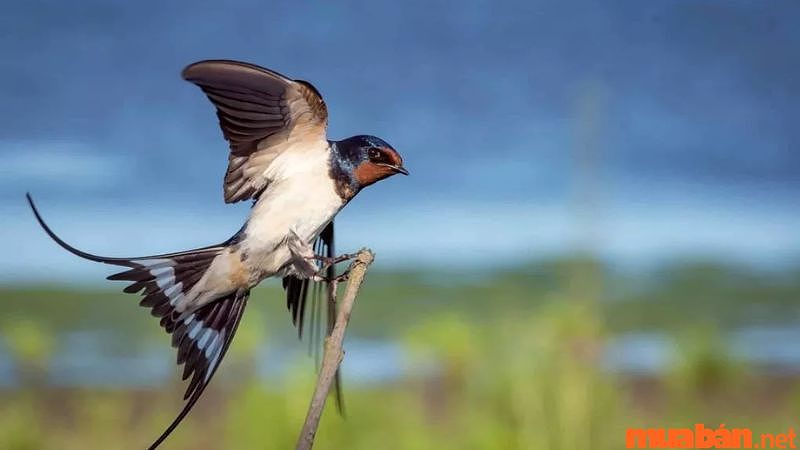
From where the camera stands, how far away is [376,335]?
172 inches

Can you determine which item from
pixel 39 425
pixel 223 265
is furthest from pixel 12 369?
pixel 223 265

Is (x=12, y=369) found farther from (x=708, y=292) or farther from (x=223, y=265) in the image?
(x=708, y=292)

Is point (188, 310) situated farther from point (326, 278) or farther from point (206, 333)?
point (326, 278)

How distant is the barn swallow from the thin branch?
56 mm

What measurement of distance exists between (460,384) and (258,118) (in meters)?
1.77

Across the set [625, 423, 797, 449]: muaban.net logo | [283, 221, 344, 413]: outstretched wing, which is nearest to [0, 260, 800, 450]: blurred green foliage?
[625, 423, 797, 449]: muaban.net logo

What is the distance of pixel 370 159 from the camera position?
162cm

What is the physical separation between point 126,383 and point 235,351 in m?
0.82

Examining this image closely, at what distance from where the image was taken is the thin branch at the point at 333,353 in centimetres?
127

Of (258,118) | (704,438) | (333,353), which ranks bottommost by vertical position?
(704,438)

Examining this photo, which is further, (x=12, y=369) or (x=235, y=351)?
(x=12, y=369)

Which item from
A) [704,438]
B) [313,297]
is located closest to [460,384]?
[704,438]

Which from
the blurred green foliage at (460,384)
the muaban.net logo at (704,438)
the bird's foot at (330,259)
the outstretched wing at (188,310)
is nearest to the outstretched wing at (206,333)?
the outstretched wing at (188,310)

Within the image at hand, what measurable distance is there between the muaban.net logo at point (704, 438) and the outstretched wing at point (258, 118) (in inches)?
66.0
